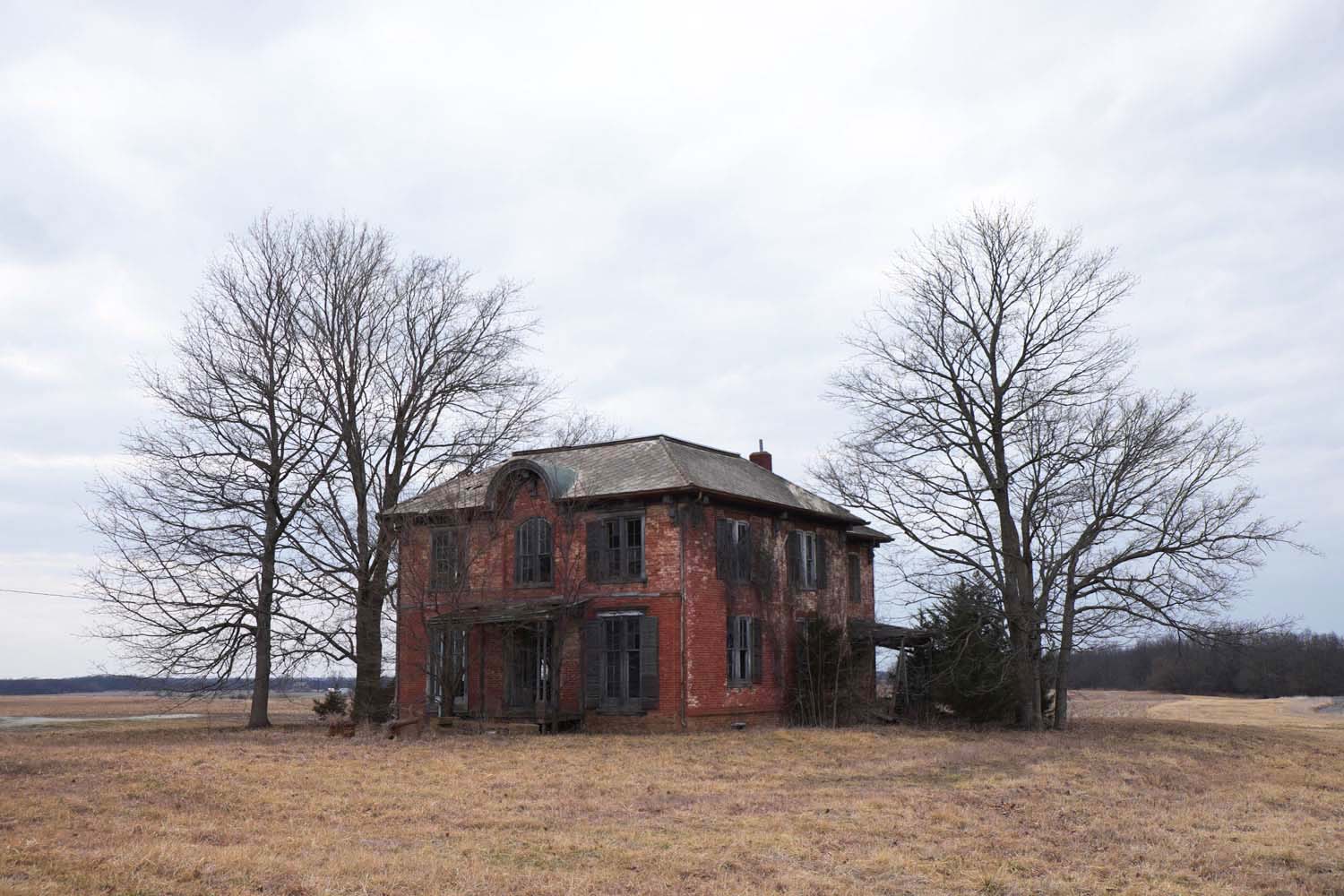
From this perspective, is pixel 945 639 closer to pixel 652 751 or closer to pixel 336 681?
pixel 652 751

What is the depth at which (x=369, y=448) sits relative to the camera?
30891 millimetres

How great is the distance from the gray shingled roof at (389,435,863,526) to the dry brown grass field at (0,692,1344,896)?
23.7 feet

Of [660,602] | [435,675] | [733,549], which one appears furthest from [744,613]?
[435,675]

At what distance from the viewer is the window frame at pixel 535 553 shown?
2833 centimetres

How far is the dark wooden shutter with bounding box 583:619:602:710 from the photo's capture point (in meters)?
27.2

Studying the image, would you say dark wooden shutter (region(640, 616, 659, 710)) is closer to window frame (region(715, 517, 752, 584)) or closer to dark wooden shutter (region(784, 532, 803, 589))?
window frame (region(715, 517, 752, 584))

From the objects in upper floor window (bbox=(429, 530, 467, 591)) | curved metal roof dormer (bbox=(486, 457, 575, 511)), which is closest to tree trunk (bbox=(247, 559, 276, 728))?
upper floor window (bbox=(429, 530, 467, 591))

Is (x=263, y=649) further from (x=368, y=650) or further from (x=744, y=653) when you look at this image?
(x=744, y=653)

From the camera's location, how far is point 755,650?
28.9 m

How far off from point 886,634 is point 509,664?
10.7 metres

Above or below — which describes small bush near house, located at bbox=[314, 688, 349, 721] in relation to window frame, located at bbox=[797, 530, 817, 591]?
below

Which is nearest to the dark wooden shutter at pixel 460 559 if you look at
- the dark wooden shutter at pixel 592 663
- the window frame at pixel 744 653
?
the dark wooden shutter at pixel 592 663

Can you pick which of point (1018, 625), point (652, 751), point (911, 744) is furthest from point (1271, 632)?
point (652, 751)

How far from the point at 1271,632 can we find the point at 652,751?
1485 centimetres
